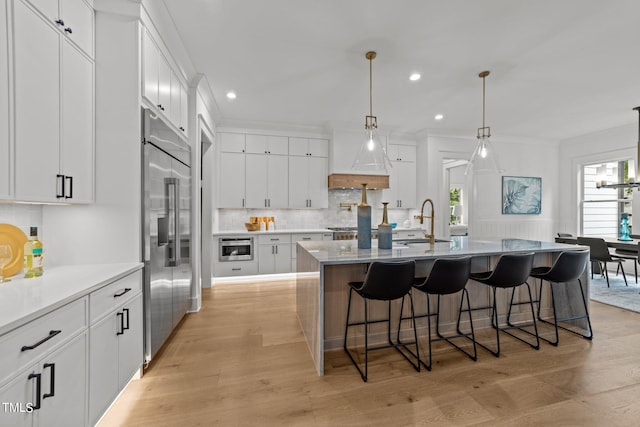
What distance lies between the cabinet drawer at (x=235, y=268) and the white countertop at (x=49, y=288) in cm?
293

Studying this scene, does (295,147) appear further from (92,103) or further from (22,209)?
(22,209)

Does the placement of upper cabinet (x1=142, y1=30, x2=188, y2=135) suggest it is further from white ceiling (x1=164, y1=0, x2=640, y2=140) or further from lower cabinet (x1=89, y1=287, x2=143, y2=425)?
lower cabinet (x1=89, y1=287, x2=143, y2=425)

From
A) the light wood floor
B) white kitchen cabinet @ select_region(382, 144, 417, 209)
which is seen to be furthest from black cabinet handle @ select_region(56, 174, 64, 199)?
white kitchen cabinet @ select_region(382, 144, 417, 209)

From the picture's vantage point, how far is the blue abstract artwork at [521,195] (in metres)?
6.24

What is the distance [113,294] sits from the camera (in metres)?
1.74

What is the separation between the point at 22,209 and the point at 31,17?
114 centimetres

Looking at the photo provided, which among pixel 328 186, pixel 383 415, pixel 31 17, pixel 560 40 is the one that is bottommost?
pixel 383 415

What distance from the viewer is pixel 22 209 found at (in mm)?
1852

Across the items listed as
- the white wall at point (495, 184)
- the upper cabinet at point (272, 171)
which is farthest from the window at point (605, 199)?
the upper cabinet at point (272, 171)

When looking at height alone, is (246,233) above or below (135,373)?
above

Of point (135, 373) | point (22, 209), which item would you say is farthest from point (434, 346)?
point (22, 209)

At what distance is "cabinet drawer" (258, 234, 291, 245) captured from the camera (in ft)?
16.7

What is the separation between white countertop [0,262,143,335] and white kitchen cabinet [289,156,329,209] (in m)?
3.63

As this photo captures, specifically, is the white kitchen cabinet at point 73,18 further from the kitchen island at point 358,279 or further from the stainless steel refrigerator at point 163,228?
the kitchen island at point 358,279
